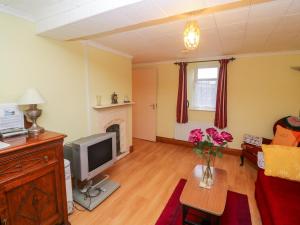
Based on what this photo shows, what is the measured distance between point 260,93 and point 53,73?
376 centimetres

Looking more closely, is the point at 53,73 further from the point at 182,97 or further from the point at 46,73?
the point at 182,97

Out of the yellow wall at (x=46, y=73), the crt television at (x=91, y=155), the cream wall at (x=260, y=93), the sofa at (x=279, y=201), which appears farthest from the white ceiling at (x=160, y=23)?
the sofa at (x=279, y=201)

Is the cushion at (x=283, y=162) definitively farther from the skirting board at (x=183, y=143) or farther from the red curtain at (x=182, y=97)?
the red curtain at (x=182, y=97)

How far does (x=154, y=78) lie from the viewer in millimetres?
4465

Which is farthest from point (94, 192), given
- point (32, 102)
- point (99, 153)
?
point (32, 102)

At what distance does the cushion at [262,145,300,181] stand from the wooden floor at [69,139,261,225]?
0.54 metres

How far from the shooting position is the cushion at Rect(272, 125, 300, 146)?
244 centimetres

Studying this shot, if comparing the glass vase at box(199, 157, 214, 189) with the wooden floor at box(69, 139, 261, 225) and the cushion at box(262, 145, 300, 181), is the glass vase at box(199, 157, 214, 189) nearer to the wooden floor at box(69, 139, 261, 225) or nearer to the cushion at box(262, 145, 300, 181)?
the wooden floor at box(69, 139, 261, 225)

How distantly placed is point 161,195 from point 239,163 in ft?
6.25

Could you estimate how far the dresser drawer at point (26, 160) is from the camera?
128cm

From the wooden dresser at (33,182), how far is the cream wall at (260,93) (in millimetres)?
3275

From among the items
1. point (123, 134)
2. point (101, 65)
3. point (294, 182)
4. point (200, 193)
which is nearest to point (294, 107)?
point (294, 182)

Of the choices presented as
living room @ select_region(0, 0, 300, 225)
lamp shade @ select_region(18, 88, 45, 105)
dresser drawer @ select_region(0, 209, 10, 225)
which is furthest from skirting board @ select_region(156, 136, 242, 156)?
dresser drawer @ select_region(0, 209, 10, 225)

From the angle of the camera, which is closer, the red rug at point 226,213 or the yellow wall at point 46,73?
the yellow wall at point 46,73
